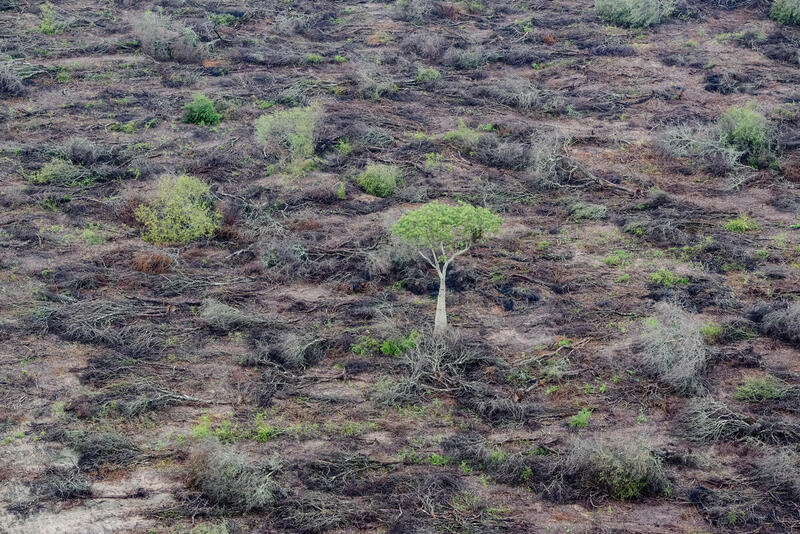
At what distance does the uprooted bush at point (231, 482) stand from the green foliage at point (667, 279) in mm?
9188

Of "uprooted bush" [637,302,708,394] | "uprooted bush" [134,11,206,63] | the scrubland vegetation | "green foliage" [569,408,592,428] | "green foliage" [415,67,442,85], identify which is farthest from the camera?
"uprooted bush" [134,11,206,63]

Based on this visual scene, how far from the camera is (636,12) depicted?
28.8m

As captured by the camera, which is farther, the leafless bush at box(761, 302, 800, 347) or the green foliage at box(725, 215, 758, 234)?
the green foliage at box(725, 215, 758, 234)

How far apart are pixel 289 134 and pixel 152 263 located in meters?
6.33

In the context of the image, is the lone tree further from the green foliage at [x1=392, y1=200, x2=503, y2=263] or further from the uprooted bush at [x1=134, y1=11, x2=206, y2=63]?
the uprooted bush at [x1=134, y1=11, x2=206, y2=63]

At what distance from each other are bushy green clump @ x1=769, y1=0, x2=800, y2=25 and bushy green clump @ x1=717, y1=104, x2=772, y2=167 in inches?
386

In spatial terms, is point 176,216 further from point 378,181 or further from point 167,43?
point 167,43

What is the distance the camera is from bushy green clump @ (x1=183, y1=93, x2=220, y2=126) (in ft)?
74.8

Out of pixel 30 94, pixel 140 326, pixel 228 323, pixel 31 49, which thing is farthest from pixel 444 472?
pixel 31 49

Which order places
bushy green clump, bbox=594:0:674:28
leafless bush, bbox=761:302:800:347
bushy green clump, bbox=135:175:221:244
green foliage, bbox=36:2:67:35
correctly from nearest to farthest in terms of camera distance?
leafless bush, bbox=761:302:800:347 < bushy green clump, bbox=135:175:221:244 < green foliage, bbox=36:2:67:35 < bushy green clump, bbox=594:0:674:28

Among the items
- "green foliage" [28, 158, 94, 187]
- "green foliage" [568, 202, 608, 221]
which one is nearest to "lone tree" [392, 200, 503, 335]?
"green foliage" [568, 202, 608, 221]

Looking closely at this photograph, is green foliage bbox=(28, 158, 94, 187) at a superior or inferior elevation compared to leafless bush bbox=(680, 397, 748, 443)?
superior

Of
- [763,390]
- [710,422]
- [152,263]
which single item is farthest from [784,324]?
[152,263]

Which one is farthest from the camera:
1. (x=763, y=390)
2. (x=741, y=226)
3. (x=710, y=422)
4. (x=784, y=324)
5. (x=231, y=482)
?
(x=741, y=226)
